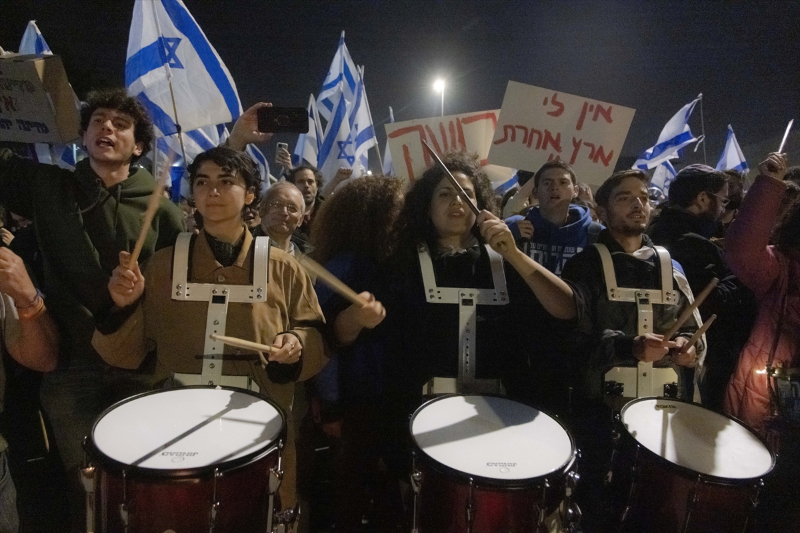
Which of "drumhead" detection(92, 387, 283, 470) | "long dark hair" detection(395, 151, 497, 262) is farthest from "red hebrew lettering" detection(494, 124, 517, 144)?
"drumhead" detection(92, 387, 283, 470)

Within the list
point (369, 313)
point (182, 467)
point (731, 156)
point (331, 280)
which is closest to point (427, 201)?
point (369, 313)

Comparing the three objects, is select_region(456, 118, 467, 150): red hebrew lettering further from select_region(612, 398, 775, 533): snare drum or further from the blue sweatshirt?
select_region(612, 398, 775, 533): snare drum

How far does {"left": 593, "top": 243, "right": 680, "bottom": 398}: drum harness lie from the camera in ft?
8.43

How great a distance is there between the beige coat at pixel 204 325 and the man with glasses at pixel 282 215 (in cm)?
131

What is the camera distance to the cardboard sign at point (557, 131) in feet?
14.0

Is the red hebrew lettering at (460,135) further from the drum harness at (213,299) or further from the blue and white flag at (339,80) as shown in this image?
the drum harness at (213,299)

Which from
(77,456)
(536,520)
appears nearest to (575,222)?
(536,520)

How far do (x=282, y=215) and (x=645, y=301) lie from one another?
102 inches

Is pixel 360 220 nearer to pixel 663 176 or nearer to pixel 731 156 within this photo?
pixel 663 176

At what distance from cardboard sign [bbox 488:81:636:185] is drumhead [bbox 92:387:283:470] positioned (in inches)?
129

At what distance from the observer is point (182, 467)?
→ 1.55m

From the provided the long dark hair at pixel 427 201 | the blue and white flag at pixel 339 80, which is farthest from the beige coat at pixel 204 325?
the blue and white flag at pixel 339 80

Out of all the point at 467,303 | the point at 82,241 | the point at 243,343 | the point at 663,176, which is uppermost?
the point at 663,176

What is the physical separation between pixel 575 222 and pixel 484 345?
175cm
